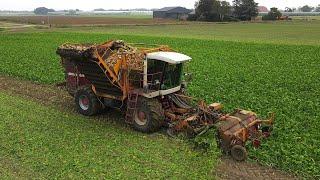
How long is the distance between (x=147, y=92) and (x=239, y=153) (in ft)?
11.0

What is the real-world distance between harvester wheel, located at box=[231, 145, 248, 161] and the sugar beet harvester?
2.12 feet

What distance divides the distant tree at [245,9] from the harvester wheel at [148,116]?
315 ft

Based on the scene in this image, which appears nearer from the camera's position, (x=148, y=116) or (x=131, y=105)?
(x=148, y=116)

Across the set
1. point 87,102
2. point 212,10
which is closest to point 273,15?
point 212,10

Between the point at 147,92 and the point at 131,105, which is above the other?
the point at 147,92

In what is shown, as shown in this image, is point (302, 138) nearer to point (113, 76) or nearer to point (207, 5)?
point (113, 76)

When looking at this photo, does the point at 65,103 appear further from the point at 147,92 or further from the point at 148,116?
the point at 148,116

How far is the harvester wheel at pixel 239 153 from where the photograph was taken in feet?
32.4

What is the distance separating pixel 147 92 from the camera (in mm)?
12008

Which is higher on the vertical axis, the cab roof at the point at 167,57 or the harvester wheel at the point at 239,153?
the cab roof at the point at 167,57

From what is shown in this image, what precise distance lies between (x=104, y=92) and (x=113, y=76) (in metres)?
1.02

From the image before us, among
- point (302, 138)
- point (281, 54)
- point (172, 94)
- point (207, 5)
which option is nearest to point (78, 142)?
point (172, 94)

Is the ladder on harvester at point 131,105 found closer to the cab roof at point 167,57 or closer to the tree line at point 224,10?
the cab roof at point 167,57

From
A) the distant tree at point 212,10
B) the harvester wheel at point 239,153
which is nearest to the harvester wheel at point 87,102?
the harvester wheel at point 239,153
